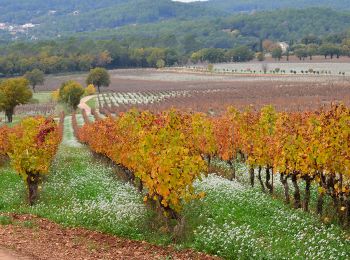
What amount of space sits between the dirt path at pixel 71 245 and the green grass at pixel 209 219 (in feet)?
1.97

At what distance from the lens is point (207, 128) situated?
128 ft

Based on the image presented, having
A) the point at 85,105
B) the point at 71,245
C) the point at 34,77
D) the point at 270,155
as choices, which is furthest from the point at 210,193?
the point at 34,77

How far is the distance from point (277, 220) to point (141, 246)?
19.2ft

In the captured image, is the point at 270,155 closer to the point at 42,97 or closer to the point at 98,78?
the point at 42,97

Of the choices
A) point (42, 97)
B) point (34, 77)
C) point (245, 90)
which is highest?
point (34, 77)

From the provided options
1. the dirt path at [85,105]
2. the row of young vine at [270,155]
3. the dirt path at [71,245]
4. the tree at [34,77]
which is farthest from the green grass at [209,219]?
the tree at [34,77]

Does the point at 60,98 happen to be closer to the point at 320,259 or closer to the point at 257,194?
the point at 257,194

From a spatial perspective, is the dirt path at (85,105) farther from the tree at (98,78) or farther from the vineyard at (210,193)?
the vineyard at (210,193)

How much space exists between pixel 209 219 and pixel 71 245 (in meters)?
5.74

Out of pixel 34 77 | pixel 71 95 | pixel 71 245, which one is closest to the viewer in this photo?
pixel 71 245

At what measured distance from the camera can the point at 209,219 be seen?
2225 cm

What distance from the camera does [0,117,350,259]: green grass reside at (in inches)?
743

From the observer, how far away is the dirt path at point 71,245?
746 inches

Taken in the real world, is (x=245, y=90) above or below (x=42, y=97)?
above
